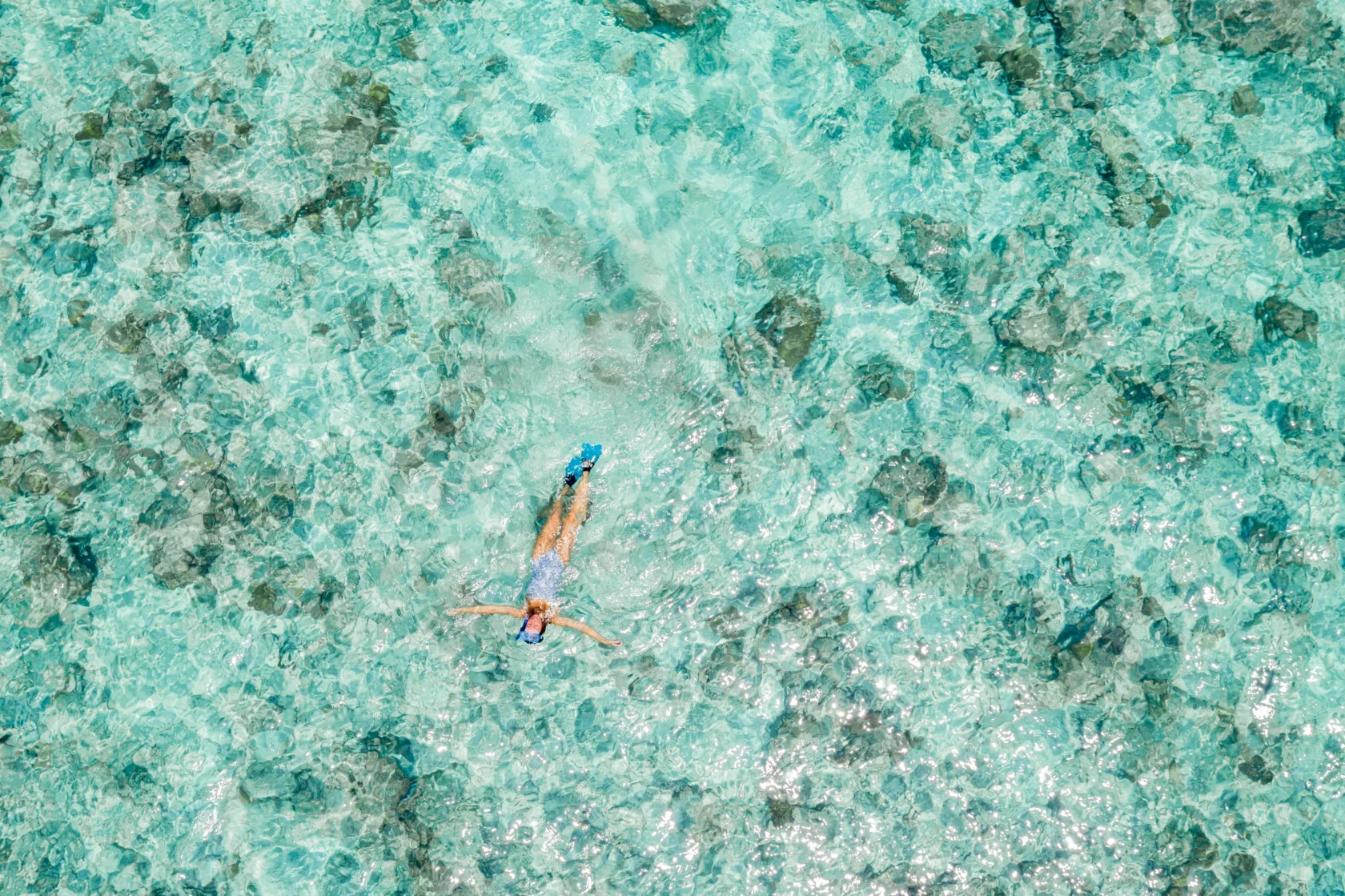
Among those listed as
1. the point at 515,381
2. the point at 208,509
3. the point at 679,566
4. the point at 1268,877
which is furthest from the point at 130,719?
the point at 1268,877

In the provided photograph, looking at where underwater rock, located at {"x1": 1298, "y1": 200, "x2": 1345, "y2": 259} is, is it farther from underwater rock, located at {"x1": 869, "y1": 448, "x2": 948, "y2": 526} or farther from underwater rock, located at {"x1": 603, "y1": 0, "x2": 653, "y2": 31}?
underwater rock, located at {"x1": 603, "y1": 0, "x2": 653, "y2": 31}

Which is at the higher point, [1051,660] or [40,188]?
[40,188]

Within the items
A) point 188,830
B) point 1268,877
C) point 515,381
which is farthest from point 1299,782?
point 188,830

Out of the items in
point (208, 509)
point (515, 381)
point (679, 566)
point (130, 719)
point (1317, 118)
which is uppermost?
point (1317, 118)

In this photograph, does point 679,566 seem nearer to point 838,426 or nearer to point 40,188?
point 838,426

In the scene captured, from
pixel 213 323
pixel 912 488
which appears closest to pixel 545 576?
pixel 912 488

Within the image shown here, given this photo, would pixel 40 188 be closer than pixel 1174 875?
No

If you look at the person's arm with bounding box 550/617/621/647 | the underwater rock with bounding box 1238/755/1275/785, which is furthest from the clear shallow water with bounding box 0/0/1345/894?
the person's arm with bounding box 550/617/621/647

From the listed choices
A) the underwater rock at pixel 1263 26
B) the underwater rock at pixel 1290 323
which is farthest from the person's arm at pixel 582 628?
the underwater rock at pixel 1263 26
